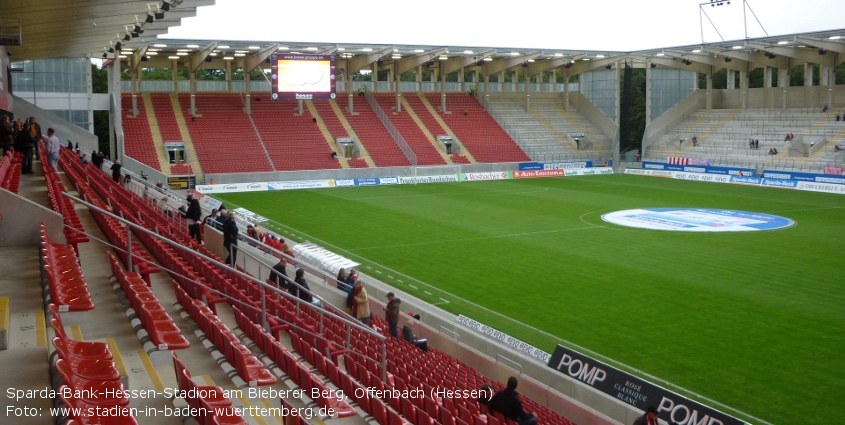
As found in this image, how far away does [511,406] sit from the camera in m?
9.93

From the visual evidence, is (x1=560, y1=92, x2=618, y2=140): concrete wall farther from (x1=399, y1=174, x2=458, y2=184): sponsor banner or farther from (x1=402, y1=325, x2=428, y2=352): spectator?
(x1=402, y1=325, x2=428, y2=352): spectator

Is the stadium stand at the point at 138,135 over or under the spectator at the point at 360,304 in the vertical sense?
over

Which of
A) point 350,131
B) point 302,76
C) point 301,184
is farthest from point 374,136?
point 301,184

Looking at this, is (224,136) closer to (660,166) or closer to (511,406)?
(660,166)

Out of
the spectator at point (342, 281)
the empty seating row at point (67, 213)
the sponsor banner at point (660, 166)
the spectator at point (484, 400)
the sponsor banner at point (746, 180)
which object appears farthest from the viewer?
the sponsor banner at point (660, 166)

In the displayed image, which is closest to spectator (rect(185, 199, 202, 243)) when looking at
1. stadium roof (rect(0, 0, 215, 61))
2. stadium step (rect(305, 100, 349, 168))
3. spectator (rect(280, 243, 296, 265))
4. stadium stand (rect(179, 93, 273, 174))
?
Result: spectator (rect(280, 243, 296, 265))

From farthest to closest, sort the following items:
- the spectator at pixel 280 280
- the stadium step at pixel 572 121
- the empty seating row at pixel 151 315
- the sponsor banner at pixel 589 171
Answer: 1. the stadium step at pixel 572 121
2. the sponsor banner at pixel 589 171
3. the spectator at pixel 280 280
4. the empty seating row at pixel 151 315

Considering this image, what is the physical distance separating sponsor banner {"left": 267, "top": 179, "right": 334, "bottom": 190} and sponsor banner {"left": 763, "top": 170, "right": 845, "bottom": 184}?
25642mm

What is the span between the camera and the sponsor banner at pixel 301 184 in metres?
44.1

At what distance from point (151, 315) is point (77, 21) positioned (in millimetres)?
15519

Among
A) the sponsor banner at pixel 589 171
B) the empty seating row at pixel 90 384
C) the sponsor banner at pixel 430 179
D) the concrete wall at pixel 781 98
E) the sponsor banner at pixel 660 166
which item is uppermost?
the concrete wall at pixel 781 98

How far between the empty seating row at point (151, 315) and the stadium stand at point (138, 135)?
3632cm

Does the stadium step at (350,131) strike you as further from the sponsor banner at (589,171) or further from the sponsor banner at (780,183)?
the sponsor banner at (780,183)

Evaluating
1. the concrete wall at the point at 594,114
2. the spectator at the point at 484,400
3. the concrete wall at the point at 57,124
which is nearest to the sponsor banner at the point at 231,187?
the concrete wall at the point at 57,124
